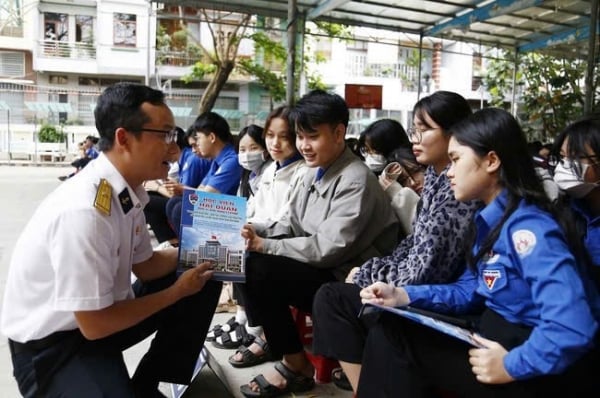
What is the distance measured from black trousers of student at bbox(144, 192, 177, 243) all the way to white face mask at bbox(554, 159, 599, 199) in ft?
9.44

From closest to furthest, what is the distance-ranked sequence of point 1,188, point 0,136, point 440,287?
point 440,287 → point 1,188 → point 0,136

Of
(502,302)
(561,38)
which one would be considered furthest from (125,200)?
(561,38)

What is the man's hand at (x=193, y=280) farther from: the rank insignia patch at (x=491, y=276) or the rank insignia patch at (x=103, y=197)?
the rank insignia patch at (x=491, y=276)

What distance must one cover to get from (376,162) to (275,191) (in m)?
0.56

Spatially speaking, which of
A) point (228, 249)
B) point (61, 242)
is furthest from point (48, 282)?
point (228, 249)

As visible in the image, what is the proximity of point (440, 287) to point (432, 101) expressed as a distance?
2.18 ft

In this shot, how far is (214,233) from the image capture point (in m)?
1.97

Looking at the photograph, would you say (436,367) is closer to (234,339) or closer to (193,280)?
(193,280)

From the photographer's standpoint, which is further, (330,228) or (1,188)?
(1,188)

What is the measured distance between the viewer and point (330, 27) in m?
10.9

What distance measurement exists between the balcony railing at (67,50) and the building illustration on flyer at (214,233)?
20820 mm

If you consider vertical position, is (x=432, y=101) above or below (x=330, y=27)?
below

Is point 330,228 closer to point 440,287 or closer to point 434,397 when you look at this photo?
point 440,287

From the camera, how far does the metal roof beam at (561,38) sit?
332 inches
